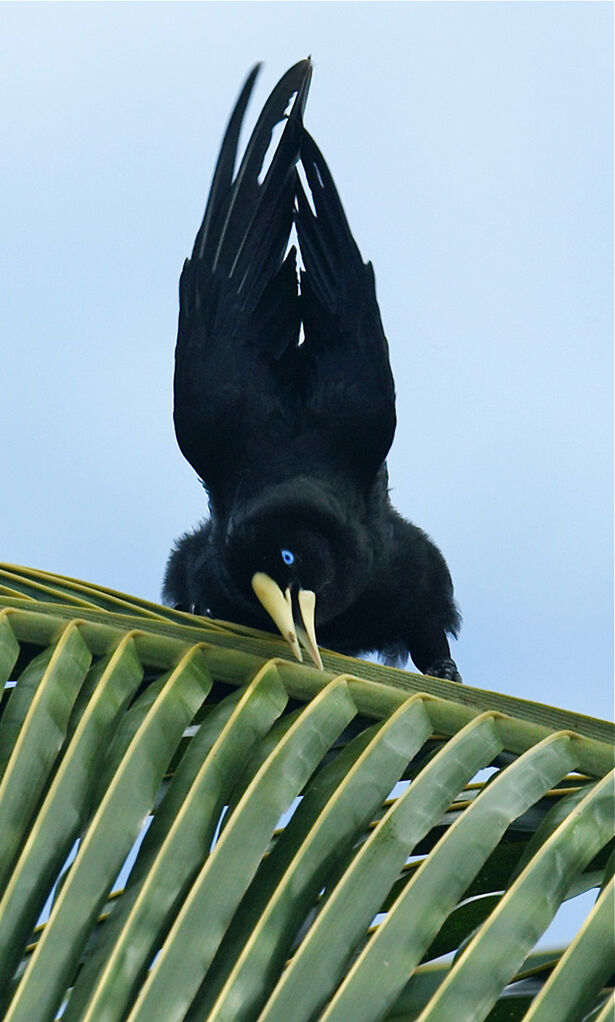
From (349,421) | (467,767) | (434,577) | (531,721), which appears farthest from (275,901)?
(434,577)

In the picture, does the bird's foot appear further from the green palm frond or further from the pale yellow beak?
the green palm frond

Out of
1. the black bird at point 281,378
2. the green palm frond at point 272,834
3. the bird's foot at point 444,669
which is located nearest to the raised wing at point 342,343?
the black bird at point 281,378

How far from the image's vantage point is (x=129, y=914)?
154 centimetres

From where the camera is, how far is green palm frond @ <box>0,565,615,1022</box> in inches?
57.2

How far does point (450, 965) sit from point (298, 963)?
0.56ft

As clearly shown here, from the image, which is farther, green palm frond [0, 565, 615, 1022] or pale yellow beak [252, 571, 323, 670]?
pale yellow beak [252, 571, 323, 670]

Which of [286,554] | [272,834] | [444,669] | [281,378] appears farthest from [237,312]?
[272,834]

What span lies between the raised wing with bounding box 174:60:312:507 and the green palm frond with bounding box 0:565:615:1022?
1622 mm

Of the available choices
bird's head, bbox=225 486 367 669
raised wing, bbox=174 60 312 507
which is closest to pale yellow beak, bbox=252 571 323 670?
bird's head, bbox=225 486 367 669

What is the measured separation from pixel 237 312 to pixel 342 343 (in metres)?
0.29

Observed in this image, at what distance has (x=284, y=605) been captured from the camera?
3244mm

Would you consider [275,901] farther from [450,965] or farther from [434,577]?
[434,577]

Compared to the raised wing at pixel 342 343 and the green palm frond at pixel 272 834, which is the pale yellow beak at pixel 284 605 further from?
the green palm frond at pixel 272 834

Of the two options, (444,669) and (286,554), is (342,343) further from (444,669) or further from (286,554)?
(444,669)
